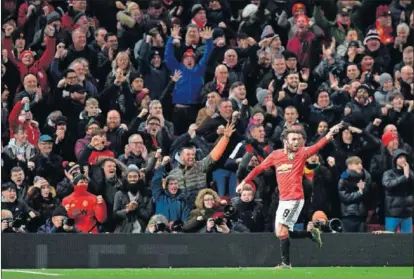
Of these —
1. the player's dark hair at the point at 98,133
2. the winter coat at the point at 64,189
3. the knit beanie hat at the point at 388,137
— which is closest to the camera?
the winter coat at the point at 64,189

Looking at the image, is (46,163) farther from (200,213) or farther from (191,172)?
(200,213)

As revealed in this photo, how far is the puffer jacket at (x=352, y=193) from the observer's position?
58.3 feet

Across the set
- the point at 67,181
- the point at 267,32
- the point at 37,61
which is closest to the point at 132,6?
the point at 37,61

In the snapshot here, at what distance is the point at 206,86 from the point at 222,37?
3.52 ft

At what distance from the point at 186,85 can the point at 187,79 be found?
114 millimetres

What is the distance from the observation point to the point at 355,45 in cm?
2008

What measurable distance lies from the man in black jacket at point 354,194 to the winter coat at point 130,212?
10.1 feet

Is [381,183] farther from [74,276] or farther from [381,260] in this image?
[74,276]

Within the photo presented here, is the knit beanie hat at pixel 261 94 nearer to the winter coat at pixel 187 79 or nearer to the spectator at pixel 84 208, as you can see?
the winter coat at pixel 187 79

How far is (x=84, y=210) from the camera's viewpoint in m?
16.7

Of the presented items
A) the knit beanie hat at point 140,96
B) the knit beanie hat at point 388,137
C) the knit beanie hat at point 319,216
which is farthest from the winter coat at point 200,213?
the knit beanie hat at point 388,137

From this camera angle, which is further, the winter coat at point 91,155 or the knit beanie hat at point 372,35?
the knit beanie hat at point 372,35

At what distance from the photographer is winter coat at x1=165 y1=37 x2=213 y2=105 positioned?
19.0 meters

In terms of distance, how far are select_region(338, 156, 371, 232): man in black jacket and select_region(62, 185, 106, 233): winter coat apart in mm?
3828
